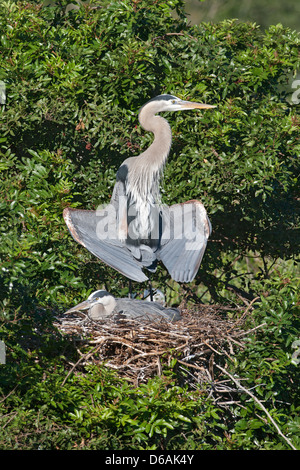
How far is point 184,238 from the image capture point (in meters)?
7.80

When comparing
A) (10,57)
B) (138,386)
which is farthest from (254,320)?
(10,57)

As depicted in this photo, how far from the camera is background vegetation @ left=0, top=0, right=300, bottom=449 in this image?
6.14m

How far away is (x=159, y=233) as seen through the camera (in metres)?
7.92

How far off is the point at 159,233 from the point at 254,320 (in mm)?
1724

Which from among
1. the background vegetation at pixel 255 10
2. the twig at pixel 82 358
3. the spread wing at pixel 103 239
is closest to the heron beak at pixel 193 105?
the spread wing at pixel 103 239

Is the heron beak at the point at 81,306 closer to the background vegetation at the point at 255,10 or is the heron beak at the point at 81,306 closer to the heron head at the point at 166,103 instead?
the heron head at the point at 166,103

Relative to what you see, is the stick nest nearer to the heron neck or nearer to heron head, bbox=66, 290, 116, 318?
heron head, bbox=66, 290, 116, 318

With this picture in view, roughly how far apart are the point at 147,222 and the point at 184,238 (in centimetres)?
39

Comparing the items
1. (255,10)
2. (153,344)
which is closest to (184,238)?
(153,344)

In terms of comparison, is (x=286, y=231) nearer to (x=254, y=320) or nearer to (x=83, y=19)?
(x=254, y=320)

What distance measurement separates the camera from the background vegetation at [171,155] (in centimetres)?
614

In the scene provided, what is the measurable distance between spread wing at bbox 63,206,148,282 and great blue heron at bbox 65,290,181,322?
0.86ft

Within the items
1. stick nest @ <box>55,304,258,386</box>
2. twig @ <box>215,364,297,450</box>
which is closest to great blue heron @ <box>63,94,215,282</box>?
stick nest @ <box>55,304,258,386</box>

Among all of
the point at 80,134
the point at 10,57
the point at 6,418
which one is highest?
the point at 10,57
